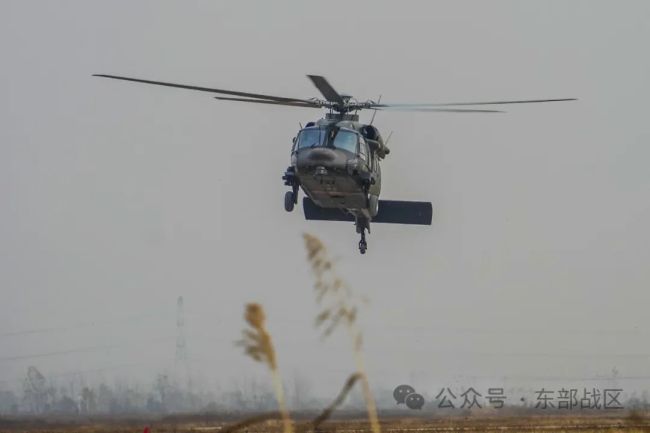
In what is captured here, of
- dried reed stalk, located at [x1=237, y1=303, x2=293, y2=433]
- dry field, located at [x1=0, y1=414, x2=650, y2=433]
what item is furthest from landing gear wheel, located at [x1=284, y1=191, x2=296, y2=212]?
dried reed stalk, located at [x1=237, y1=303, x2=293, y2=433]

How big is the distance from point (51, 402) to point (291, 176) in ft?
79.9

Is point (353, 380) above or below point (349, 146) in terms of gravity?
below

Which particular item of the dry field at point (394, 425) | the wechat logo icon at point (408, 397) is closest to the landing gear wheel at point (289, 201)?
the dry field at point (394, 425)

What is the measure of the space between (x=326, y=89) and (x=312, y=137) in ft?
5.02

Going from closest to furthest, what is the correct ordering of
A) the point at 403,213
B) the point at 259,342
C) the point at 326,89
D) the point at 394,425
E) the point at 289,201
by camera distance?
the point at 259,342
the point at 326,89
the point at 289,201
the point at 403,213
the point at 394,425

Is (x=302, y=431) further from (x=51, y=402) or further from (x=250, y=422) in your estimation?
(x=51, y=402)

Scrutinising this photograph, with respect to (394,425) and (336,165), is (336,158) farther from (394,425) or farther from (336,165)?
(394,425)

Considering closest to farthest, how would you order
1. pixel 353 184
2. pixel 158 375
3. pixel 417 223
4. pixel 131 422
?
pixel 353 184 < pixel 417 223 < pixel 131 422 < pixel 158 375

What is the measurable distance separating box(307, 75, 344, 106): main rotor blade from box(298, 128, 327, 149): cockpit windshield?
2.92 ft

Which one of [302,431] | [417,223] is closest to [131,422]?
[417,223]

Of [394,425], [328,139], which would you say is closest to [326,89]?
[328,139]

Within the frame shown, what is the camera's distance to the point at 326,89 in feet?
93.2

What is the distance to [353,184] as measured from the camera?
1149 inches

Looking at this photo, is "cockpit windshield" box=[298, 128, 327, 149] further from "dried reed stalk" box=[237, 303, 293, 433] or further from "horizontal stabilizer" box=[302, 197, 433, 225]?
"dried reed stalk" box=[237, 303, 293, 433]
